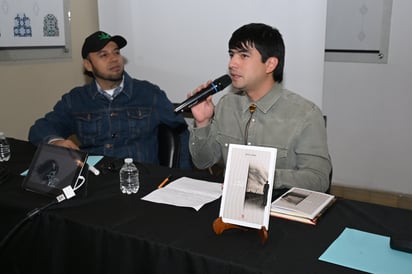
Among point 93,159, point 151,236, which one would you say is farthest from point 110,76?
point 151,236

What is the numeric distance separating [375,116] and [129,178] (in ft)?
7.95

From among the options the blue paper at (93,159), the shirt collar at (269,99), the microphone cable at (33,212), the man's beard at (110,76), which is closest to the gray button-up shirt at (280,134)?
the shirt collar at (269,99)

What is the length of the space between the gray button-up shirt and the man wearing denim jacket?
0.49m

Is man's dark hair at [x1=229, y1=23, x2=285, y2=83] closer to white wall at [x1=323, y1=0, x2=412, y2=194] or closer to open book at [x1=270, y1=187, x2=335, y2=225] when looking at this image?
open book at [x1=270, y1=187, x2=335, y2=225]

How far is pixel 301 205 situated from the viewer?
140cm

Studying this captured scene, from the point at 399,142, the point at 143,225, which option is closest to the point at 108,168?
the point at 143,225

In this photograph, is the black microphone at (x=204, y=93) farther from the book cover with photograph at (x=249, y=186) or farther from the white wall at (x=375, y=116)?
the white wall at (x=375, y=116)

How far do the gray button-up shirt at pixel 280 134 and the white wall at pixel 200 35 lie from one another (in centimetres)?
92

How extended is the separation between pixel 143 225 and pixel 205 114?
660mm

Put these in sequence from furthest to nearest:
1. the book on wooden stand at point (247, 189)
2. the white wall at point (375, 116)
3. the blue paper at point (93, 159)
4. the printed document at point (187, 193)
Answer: the white wall at point (375, 116) < the blue paper at point (93, 159) < the printed document at point (187, 193) < the book on wooden stand at point (247, 189)

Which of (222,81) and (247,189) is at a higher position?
(222,81)

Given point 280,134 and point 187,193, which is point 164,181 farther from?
point 280,134

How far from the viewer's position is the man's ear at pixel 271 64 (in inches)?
71.5

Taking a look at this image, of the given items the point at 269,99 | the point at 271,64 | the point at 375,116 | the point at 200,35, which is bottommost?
the point at 375,116
